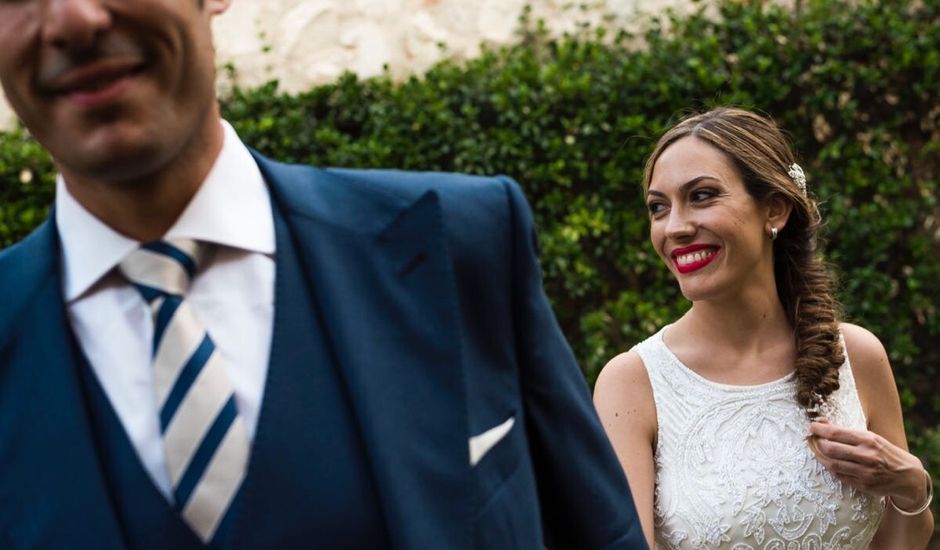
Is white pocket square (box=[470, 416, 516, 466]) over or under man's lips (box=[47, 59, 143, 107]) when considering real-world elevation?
under

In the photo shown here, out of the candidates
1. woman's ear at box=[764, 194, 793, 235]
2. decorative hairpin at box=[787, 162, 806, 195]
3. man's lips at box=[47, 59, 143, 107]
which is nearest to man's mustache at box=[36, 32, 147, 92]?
man's lips at box=[47, 59, 143, 107]

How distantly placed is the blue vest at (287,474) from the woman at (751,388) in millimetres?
2072

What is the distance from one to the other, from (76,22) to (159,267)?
345mm

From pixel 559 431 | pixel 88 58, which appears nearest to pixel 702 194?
pixel 559 431

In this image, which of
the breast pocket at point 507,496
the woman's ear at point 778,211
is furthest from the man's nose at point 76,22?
the woman's ear at point 778,211

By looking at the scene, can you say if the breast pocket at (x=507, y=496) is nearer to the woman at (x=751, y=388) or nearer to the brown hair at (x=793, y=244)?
the woman at (x=751, y=388)

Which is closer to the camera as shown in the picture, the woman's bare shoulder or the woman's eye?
the woman's bare shoulder

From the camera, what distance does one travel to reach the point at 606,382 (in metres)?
3.82

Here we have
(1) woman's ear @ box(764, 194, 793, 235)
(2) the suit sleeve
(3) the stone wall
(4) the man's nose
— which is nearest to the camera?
(4) the man's nose

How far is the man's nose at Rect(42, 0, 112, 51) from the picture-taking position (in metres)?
1.46

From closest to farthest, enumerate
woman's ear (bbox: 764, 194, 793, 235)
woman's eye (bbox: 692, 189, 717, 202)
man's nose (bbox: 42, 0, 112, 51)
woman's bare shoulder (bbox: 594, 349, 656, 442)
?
man's nose (bbox: 42, 0, 112, 51)
woman's bare shoulder (bbox: 594, 349, 656, 442)
woman's eye (bbox: 692, 189, 717, 202)
woman's ear (bbox: 764, 194, 793, 235)

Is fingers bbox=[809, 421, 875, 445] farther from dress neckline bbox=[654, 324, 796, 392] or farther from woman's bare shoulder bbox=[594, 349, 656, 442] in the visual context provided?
woman's bare shoulder bbox=[594, 349, 656, 442]

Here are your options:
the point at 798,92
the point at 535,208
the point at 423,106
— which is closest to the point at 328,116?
the point at 423,106

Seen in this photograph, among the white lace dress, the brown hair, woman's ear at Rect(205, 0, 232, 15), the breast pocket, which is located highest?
woman's ear at Rect(205, 0, 232, 15)
